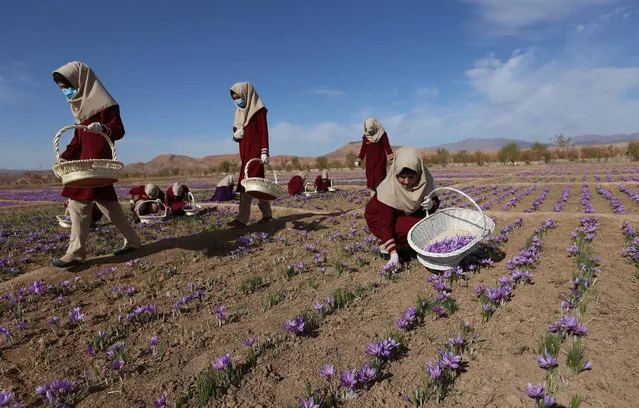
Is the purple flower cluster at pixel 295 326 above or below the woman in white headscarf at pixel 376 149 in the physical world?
below

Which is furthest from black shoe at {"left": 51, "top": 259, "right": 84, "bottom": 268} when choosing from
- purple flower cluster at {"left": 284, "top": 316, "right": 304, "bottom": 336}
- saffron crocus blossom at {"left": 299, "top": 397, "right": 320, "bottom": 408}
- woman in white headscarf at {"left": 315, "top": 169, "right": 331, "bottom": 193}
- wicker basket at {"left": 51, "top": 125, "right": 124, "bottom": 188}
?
woman in white headscarf at {"left": 315, "top": 169, "right": 331, "bottom": 193}

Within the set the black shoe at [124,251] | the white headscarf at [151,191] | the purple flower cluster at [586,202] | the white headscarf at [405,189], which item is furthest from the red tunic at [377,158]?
the white headscarf at [151,191]

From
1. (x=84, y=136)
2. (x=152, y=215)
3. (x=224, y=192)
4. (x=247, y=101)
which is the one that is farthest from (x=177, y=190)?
(x=84, y=136)

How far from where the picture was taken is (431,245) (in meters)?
4.96

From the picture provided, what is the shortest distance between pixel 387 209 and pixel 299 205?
27.6 feet

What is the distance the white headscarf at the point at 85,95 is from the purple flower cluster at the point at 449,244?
5774mm

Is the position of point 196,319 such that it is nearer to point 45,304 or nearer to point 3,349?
point 3,349

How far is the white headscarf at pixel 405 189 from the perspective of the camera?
4871 millimetres

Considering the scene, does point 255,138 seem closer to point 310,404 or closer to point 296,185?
point 310,404

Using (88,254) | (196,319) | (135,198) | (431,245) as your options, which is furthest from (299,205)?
(196,319)

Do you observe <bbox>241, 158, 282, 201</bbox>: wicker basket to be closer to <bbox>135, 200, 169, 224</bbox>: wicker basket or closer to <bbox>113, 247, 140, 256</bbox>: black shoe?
<bbox>113, 247, 140, 256</bbox>: black shoe

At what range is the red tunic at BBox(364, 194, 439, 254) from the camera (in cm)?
500

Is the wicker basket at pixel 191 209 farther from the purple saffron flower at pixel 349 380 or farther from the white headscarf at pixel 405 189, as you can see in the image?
the purple saffron flower at pixel 349 380

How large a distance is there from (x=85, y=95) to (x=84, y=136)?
66 cm
